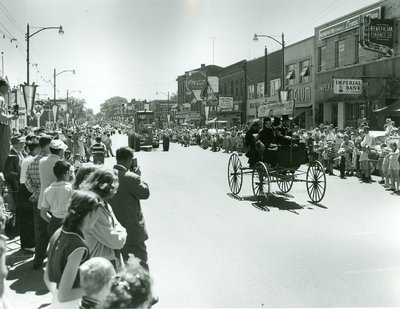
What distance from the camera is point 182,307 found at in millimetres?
5445

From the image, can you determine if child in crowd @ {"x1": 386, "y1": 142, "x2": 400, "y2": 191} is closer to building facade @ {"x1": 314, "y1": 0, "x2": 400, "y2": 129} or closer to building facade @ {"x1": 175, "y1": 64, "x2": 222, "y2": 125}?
building facade @ {"x1": 314, "y1": 0, "x2": 400, "y2": 129}

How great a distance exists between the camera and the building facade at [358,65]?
88.2 feet

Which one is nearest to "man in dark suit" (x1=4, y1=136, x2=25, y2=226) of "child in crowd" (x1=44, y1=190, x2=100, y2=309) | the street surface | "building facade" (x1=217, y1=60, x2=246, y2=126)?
the street surface

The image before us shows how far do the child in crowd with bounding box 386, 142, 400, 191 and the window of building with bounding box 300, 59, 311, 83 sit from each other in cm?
2402

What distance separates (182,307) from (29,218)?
338 cm

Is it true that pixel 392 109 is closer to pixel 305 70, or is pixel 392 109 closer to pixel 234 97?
pixel 305 70

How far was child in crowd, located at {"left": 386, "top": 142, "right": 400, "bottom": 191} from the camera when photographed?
565 inches

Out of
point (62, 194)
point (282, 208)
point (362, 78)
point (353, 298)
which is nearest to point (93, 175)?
point (62, 194)

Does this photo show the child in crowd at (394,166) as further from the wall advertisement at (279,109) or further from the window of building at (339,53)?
the window of building at (339,53)

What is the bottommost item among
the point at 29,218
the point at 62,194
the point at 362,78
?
the point at 29,218

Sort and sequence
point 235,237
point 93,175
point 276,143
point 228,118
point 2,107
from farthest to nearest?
point 228,118 → point 276,143 → point 235,237 → point 2,107 → point 93,175

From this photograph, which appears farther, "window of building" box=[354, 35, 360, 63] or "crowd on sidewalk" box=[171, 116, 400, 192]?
"window of building" box=[354, 35, 360, 63]

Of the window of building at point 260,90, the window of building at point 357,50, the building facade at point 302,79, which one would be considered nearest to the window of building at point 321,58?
the building facade at point 302,79

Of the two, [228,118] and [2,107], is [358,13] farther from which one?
[228,118]
